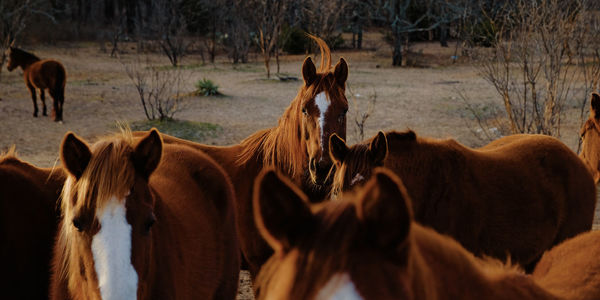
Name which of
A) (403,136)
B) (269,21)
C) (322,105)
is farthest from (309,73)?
(269,21)

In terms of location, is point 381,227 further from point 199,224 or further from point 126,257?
point 199,224

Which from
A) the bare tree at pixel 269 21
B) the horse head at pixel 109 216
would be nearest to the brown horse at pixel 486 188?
the horse head at pixel 109 216

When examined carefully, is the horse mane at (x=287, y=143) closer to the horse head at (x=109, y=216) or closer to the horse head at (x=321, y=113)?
the horse head at (x=321, y=113)

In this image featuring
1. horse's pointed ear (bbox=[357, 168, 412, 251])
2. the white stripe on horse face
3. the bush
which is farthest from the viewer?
the bush

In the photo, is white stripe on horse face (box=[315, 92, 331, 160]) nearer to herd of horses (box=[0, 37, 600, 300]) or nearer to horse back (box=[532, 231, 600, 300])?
herd of horses (box=[0, 37, 600, 300])

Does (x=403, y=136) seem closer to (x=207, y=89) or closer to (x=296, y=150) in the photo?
(x=296, y=150)

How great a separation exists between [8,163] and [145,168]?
1.08 m

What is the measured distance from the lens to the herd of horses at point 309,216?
3.63 ft

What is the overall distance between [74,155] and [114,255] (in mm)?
485

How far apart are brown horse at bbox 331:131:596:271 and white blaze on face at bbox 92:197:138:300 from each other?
52.4 inches

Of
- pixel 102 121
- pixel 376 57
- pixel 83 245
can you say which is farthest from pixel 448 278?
pixel 376 57

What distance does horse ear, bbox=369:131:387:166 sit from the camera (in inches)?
119

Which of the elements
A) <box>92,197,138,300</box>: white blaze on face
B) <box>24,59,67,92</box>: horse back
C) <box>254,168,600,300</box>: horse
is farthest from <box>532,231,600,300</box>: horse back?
<box>24,59,67,92</box>: horse back

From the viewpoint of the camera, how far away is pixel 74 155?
85.8 inches
